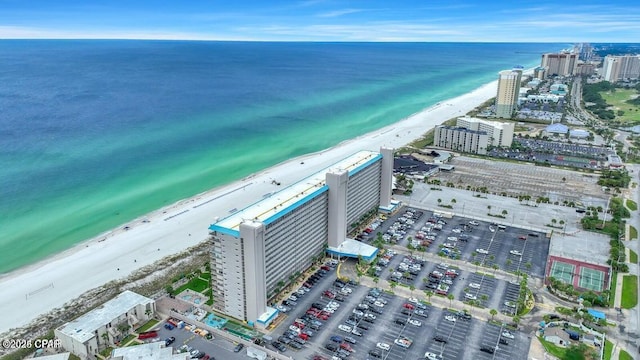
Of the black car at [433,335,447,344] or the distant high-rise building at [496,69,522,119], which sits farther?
the distant high-rise building at [496,69,522,119]

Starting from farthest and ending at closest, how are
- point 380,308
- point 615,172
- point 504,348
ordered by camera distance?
point 615,172 < point 380,308 < point 504,348

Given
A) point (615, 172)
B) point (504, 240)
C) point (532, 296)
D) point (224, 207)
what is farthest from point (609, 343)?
point (615, 172)

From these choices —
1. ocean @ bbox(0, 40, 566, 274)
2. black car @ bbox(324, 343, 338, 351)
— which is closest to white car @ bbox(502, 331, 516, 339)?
black car @ bbox(324, 343, 338, 351)

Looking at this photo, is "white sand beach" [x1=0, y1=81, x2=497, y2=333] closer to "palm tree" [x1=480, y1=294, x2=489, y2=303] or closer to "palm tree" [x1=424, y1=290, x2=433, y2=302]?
"palm tree" [x1=424, y1=290, x2=433, y2=302]

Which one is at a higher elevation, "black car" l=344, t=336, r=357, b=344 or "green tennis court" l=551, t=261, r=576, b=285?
"green tennis court" l=551, t=261, r=576, b=285

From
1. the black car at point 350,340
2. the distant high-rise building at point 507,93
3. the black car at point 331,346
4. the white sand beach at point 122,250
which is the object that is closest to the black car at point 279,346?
the black car at point 331,346

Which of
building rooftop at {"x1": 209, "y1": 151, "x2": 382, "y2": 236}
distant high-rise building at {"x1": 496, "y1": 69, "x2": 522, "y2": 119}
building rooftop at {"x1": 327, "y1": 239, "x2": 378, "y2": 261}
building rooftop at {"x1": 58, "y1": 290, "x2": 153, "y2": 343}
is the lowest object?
building rooftop at {"x1": 58, "y1": 290, "x2": 153, "y2": 343}

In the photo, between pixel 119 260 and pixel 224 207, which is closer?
pixel 119 260

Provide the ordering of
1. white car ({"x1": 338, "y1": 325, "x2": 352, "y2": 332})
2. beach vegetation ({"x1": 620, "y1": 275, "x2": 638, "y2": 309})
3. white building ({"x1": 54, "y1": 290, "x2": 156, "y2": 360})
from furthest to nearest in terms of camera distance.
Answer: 1. beach vegetation ({"x1": 620, "y1": 275, "x2": 638, "y2": 309})
2. white car ({"x1": 338, "y1": 325, "x2": 352, "y2": 332})
3. white building ({"x1": 54, "y1": 290, "x2": 156, "y2": 360})

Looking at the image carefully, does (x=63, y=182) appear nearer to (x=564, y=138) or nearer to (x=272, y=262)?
(x=272, y=262)
